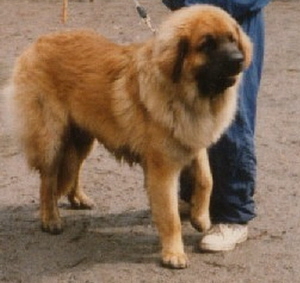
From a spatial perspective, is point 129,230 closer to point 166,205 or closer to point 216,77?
point 166,205

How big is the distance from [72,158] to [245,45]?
4.96 feet

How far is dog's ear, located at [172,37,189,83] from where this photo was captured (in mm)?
4414

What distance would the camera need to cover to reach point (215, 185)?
5.21 metres

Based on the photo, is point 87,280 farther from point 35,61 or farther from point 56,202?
point 35,61

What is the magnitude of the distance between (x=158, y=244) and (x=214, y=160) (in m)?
0.63

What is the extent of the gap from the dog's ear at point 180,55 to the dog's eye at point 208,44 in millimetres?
73

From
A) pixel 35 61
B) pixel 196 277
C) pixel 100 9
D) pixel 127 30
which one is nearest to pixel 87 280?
pixel 196 277

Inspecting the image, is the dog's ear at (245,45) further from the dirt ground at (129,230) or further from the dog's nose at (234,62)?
the dirt ground at (129,230)

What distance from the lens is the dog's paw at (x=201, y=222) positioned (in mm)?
5012

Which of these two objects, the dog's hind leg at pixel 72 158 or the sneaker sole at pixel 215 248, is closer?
the sneaker sole at pixel 215 248

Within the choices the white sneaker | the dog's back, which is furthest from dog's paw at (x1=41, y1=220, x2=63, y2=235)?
the white sneaker

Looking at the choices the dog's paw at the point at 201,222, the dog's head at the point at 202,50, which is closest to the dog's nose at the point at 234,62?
the dog's head at the point at 202,50

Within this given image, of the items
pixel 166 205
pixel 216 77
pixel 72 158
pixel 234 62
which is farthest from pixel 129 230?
pixel 234 62

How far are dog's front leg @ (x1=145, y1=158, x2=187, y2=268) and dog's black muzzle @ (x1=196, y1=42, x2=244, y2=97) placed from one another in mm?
536
